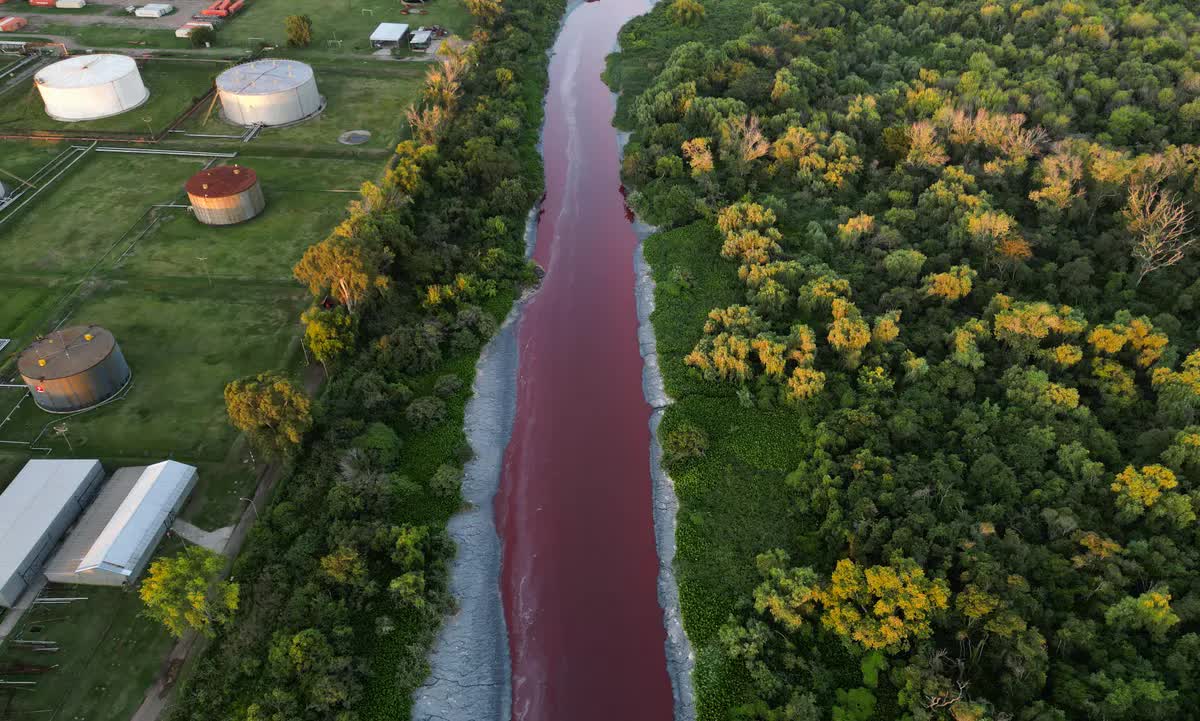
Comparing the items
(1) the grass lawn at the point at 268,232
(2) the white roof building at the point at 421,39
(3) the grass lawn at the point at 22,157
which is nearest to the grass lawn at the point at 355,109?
(2) the white roof building at the point at 421,39

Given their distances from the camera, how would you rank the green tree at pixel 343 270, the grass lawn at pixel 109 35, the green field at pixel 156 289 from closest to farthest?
the green field at pixel 156 289 → the green tree at pixel 343 270 → the grass lawn at pixel 109 35

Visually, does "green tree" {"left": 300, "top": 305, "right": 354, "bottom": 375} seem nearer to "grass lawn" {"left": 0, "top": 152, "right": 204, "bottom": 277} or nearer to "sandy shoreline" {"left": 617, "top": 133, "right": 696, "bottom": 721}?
"sandy shoreline" {"left": 617, "top": 133, "right": 696, "bottom": 721}

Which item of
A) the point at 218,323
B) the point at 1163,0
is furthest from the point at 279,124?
the point at 1163,0

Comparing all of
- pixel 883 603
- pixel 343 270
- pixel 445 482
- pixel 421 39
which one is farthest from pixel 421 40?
pixel 883 603

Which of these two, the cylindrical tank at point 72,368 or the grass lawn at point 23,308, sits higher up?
the cylindrical tank at point 72,368

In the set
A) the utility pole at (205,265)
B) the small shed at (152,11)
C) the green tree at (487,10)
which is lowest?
the utility pole at (205,265)

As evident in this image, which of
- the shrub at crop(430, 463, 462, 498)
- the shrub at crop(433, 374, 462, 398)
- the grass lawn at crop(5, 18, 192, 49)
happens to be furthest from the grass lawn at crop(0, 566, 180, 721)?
the grass lawn at crop(5, 18, 192, 49)

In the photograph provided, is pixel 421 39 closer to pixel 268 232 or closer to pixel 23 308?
pixel 268 232

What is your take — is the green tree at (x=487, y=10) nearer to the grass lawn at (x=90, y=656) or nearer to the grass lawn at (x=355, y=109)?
the grass lawn at (x=355, y=109)
